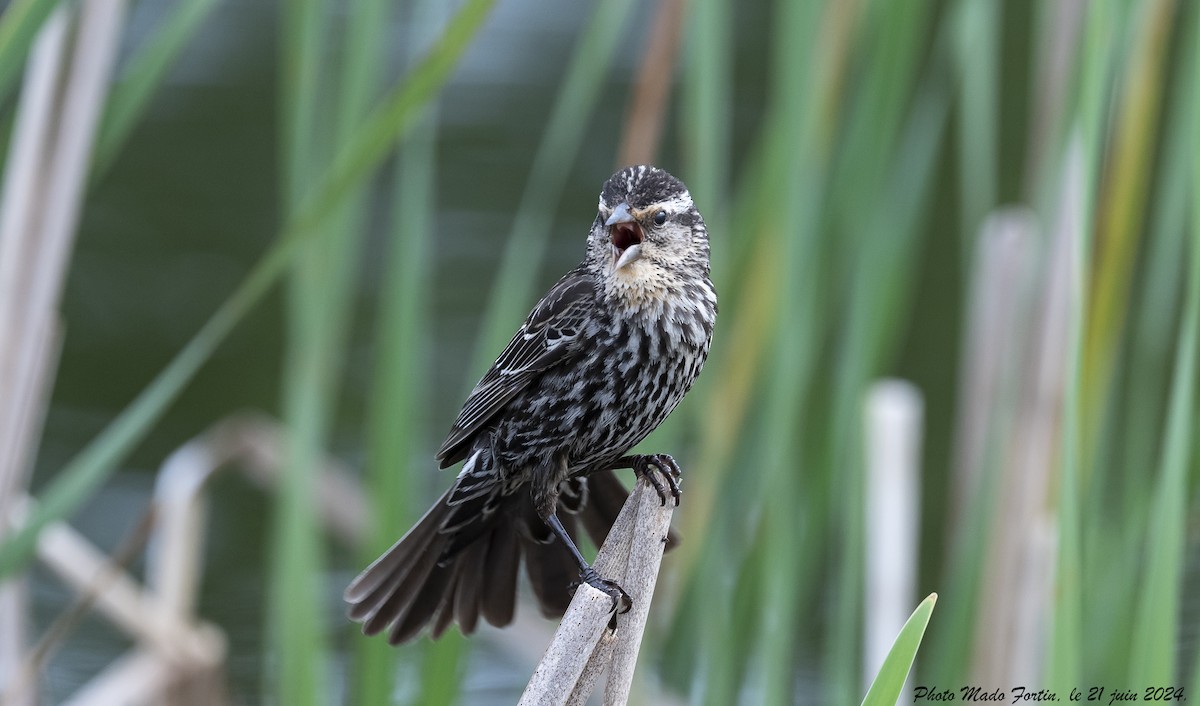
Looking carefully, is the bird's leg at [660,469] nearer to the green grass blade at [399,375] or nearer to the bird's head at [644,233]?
the bird's head at [644,233]

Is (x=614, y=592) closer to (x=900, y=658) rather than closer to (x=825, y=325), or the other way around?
(x=900, y=658)

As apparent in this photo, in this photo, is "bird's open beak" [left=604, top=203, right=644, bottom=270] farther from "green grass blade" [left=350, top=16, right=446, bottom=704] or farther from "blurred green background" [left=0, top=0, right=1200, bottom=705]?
"green grass blade" [left=350, top=16, right=446, bottom=704]

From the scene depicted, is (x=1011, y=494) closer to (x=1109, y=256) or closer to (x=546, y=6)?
(x=1109, y=256)

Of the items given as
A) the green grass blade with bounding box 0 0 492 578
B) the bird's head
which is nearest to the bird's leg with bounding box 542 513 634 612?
the bird's head

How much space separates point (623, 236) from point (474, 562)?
58cm

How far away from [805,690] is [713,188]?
7.19 ft

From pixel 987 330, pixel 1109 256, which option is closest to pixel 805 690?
pixel 987 330

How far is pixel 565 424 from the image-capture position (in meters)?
2.19

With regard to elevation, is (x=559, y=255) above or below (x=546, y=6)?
below

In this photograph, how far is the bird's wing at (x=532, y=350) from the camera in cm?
218

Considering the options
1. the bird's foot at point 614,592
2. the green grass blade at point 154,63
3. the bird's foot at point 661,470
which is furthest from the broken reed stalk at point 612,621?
the green grass blade at point 154,63

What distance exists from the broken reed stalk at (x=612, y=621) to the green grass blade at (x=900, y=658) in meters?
0.35

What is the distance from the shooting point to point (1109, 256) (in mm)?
2436

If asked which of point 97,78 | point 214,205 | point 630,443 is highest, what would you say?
point 214,205
